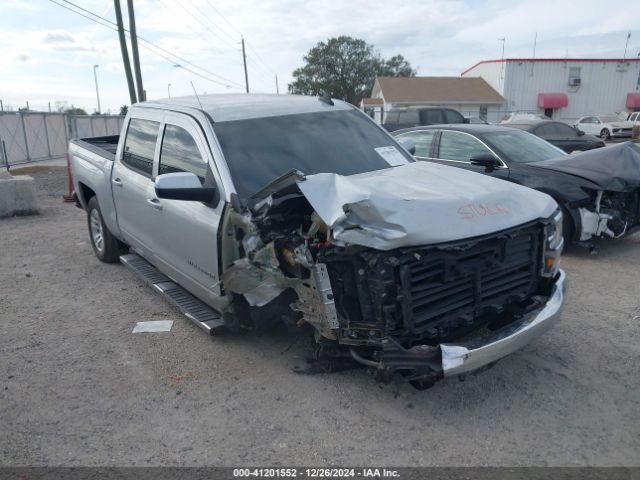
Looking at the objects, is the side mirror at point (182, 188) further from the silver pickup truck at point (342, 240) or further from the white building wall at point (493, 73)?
the white building wall at point (493, 73)

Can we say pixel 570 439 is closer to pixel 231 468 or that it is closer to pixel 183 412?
pixel 231 468

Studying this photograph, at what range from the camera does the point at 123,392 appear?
12.1ft

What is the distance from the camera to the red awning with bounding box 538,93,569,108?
43.8 meters

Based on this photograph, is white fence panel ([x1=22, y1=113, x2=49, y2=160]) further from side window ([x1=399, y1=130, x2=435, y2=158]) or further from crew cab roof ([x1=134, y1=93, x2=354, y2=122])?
crew cab roof ([x1=134, y1=93, x2=354, y2=122])

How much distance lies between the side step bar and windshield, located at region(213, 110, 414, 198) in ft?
3.46

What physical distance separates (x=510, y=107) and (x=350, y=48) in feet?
91.6

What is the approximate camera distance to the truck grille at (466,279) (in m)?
3.03

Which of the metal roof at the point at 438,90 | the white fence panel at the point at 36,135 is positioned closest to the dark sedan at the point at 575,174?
the white fence panel at the point at 36,135

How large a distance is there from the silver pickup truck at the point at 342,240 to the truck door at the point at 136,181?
0.05m

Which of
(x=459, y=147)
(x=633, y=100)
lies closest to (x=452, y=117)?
(x=459, y=147)

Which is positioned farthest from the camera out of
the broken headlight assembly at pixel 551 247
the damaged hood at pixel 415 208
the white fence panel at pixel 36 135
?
the white fence panel at pixel 36 135

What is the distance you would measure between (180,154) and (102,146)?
10.5ft

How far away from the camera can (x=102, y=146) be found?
714 cm

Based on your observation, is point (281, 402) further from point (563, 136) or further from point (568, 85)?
point (568, 85)
